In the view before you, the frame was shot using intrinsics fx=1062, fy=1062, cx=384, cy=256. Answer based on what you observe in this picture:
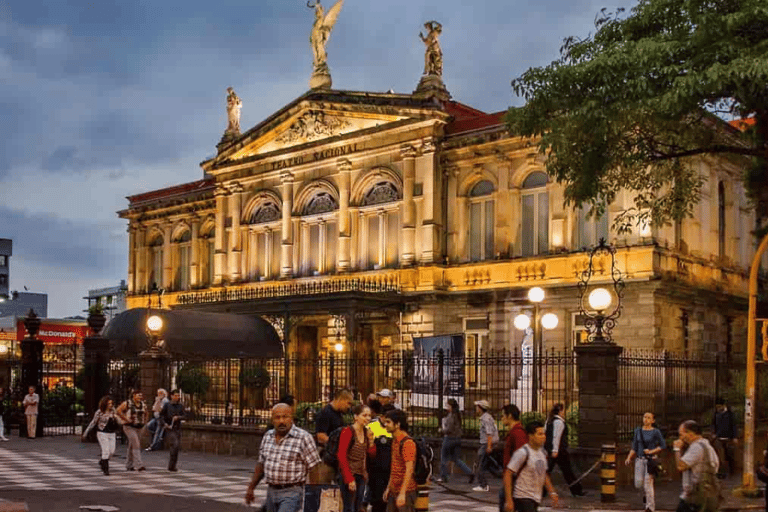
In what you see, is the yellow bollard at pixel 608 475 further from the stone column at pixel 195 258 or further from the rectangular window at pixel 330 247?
the stone column at pixel 195 258

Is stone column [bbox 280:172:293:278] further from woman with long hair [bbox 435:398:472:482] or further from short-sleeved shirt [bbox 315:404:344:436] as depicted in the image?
short-sleeved shirt [bbox 315:404:344:436]

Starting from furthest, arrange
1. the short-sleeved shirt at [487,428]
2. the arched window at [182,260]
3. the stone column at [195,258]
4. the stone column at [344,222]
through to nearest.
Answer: the arched window at [182,260]
the stone column at [195,258]
the stone column at [344,222]
the short-sleeved shirt at [487,428]

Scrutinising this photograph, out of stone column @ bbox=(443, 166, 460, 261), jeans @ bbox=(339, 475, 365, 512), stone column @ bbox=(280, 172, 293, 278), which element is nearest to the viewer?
jeans @ bbox=(339, 475, 365, 512)

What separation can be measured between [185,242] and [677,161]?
32.3m

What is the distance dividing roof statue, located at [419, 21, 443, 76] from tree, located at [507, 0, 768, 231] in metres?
17.2

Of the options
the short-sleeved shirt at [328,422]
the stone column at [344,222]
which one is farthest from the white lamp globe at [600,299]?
the stone column at [344,222]

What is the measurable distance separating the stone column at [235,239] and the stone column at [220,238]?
1.89 feet

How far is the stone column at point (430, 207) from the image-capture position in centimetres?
3903

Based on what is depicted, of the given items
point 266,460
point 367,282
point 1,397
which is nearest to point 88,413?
point 1,397

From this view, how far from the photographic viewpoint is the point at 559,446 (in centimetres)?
1962

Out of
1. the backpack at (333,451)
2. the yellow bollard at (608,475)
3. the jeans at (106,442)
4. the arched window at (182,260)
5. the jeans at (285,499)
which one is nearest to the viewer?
the jeans at (285,499)

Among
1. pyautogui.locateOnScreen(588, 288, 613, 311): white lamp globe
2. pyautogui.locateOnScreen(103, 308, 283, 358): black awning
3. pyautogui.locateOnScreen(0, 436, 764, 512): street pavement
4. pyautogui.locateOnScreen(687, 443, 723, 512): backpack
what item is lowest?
pyautogui.locateOnScreen(0, 436, 764, 512): street pavement

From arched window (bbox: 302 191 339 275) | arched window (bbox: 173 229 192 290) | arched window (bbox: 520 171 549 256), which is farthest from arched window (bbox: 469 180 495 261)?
arched window (bbox: 173 229 192 290)

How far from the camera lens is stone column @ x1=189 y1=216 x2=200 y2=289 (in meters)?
50.1
